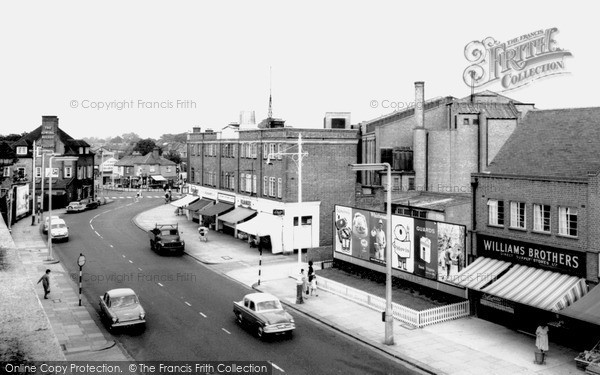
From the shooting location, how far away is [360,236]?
3672 cm

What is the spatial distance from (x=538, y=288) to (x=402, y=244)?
973 cm

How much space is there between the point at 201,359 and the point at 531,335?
14.6 m

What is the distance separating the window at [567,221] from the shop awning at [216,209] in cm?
3695

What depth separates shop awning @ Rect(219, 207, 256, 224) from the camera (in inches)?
2027

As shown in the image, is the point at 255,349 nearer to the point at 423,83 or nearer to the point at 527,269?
the point at 527,269

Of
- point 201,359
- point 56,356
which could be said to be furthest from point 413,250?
point 56,356

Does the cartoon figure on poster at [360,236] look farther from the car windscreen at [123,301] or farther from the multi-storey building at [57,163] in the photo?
the multi-storey building at [57,163]

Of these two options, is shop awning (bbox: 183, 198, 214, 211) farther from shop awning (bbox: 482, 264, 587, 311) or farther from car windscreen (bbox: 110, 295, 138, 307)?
shop awning (bbox: 482, 264, 587, 311)

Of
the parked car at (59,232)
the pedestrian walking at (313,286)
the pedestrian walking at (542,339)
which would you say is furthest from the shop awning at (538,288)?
the parked car at (59,232)

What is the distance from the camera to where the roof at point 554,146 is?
25750mm

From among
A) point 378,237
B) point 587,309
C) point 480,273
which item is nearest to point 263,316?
point 480,273

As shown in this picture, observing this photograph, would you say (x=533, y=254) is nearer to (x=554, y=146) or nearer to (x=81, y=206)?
(x=554, y=146)

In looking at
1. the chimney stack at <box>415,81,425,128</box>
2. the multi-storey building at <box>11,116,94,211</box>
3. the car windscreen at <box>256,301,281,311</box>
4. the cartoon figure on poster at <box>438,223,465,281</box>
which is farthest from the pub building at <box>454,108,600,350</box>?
the multi-storey building at <box>11,116,94,211</box>

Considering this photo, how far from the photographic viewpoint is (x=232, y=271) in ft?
129
